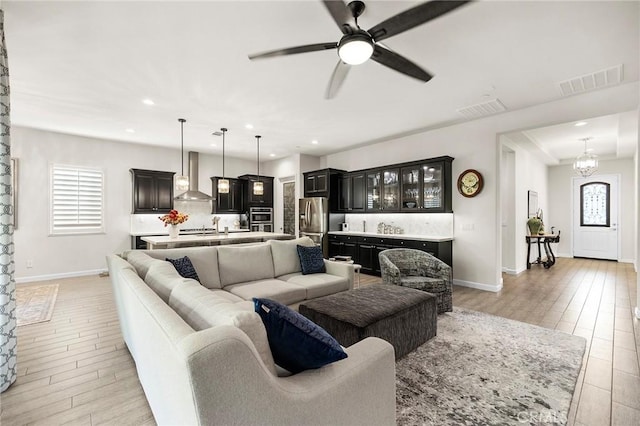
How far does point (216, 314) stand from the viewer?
1.31m

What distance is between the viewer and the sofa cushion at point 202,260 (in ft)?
11.2

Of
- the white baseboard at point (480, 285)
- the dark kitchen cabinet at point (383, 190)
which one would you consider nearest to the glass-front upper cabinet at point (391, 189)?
the dark kitchen cabinet at point (383, 190)

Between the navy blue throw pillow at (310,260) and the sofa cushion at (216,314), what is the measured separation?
2.45 meters

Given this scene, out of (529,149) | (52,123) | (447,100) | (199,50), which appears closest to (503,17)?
(447,100)

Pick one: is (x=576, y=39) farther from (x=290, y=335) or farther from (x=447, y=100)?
(x=290, y=335)

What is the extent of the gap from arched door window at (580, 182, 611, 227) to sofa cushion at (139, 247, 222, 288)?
1029 cm

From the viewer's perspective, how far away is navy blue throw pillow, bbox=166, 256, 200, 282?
3.12 meters

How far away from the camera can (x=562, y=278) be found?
5918 millimetres

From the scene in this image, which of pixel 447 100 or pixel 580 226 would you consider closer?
pixel 447 100

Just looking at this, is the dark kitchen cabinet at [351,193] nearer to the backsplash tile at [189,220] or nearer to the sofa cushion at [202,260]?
the backsplash tile at [189,220]

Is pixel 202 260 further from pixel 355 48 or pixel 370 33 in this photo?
pixel 370 33

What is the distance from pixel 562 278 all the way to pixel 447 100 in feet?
15.1

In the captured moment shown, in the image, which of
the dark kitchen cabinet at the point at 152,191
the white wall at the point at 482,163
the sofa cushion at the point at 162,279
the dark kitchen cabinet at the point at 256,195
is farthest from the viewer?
the dark kitchen cabinet at the point at 256,195

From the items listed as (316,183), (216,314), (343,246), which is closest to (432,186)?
(343,246)
